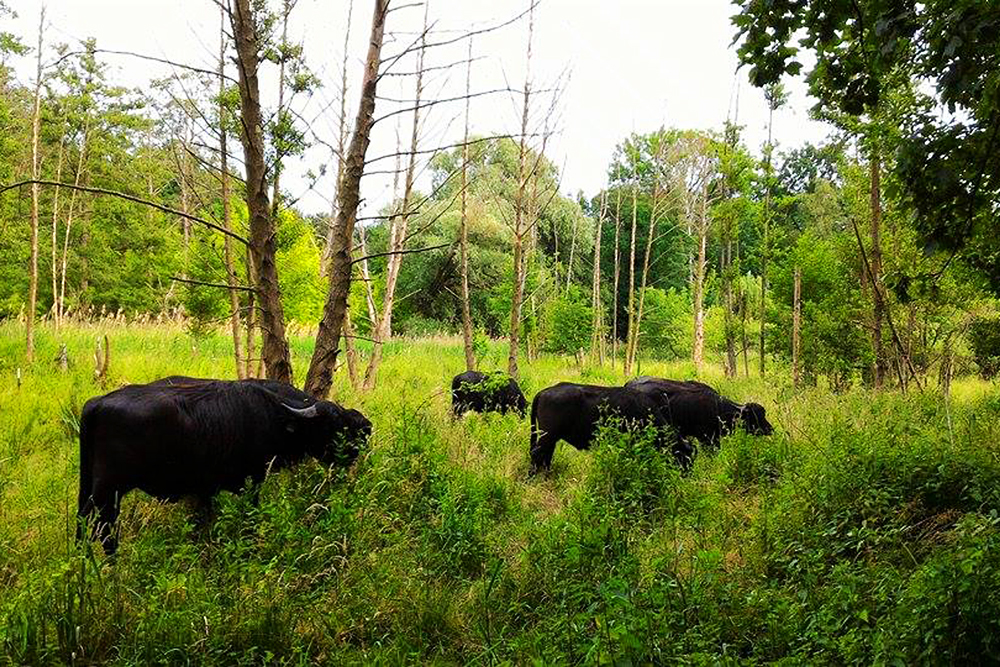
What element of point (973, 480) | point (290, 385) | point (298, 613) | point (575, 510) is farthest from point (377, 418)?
point (973, 480)

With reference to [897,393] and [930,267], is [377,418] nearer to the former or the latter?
[897,393]

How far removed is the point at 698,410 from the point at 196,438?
268 inches

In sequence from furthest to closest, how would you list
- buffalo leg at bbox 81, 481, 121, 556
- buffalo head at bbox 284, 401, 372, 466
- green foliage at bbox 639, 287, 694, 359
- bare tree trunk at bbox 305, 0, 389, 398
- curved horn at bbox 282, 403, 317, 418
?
green foliage at bbox 639, 287, 694, 359 < buffalo head at bbox 284, 401, 372, 466 < bare tree trunk at bbox 305, 0, 389, 398 < curved horn at bbox 282, 403, 317, 418 < buffalo leg at bbox 81, 481, 121, 556

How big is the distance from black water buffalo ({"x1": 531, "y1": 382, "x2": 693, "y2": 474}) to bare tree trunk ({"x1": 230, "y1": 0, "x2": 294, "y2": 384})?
149 inches

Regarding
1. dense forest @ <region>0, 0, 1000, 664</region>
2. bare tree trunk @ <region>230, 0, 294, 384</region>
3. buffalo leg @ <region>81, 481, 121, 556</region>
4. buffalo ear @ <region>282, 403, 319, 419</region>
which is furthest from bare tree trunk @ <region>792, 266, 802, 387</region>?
buffalo leg @ <region>81, 481, 121, 556</region>

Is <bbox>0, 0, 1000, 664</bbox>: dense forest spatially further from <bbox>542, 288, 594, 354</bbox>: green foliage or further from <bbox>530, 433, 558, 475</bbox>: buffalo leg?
<bbox>542, 288, 594, 354</bbox>: green foliage

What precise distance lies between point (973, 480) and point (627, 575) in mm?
2557

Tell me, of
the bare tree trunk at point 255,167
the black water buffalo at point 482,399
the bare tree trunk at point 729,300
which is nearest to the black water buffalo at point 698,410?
the black water buffalo at point 482,399

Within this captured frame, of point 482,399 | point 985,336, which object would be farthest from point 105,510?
point 985,336

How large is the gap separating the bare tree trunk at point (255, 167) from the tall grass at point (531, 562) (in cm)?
169

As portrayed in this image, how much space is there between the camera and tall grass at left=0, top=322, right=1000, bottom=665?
3096 millimetres

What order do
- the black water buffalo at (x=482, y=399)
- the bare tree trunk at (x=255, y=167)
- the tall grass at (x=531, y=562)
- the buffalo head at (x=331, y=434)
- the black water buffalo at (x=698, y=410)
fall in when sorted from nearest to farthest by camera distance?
1. the tall grass at (x=531, y=562)
2. the bare tree trunk at (x=255, y=167)
3. the buffalo head at (x=331, y=434)
4. the black water buffalo at (x=698, y=410)
5. the black water buffalo at (x=482, y=399)

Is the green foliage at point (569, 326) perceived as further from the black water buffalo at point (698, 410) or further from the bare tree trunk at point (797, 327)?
the black water buffalo at point (698, 410)

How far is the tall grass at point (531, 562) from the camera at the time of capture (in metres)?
3.10
